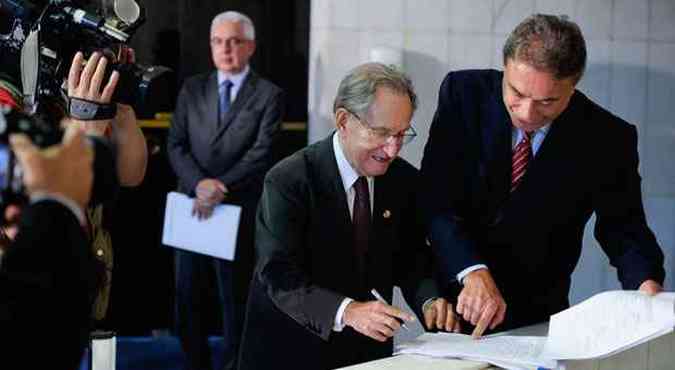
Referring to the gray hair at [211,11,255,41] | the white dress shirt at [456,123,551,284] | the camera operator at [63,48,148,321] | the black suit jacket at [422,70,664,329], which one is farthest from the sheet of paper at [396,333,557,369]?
the gray hair at [211,11,255,41]

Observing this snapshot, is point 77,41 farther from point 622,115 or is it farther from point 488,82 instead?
point 622,115

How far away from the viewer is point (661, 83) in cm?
550

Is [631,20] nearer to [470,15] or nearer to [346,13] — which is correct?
[470,15]

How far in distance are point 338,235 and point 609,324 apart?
2.23 ft

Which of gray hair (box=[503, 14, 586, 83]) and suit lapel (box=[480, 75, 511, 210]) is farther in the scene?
suit lapel (box=[480, 75, 511, 210])

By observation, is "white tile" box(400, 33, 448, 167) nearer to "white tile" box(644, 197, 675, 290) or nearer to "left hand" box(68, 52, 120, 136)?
"white tile" box(644, 197, 675, 290)

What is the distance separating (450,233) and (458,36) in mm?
2470

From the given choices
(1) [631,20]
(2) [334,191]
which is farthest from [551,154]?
(1) [631,20]

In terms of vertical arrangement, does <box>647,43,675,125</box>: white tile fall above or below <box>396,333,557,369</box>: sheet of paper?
above

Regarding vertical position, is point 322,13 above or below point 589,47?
above

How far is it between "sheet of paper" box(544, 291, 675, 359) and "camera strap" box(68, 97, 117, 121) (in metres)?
1.03

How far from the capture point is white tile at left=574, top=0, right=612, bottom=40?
17.8 ft

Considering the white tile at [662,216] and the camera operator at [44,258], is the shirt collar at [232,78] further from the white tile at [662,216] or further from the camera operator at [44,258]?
the camera operator at [44,258]

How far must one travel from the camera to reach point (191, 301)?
224 inches
